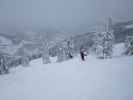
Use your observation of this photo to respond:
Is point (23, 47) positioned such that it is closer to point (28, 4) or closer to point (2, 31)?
point (2, 31)

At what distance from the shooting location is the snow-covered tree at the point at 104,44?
5.86 m

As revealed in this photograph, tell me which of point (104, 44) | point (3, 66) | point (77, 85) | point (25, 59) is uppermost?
point (104, 44)

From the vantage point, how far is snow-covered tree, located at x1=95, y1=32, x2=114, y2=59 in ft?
19.2

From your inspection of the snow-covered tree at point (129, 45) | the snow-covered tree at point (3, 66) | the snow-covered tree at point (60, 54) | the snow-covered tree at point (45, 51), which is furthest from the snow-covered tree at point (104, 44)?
the snow-covered tree at point (3, 66)

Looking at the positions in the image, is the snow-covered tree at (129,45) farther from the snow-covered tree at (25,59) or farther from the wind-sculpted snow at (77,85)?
the snow-covered tree at (25,59)

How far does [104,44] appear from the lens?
6.61 metres

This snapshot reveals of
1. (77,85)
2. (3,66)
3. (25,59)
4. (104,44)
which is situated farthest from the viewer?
(25,59)

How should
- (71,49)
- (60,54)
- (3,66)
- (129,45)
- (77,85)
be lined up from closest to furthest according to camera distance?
(77,85) → (129,45) → (3,66) → (71,49) → (60,54)

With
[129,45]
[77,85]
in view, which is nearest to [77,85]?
[77,85]

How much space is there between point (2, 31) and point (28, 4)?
1707 millimetres

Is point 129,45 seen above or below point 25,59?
above

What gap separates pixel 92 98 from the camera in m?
3.38

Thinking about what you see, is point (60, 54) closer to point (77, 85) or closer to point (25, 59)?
point (25, 59)

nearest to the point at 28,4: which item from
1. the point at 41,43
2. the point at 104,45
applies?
the point at 41,43
